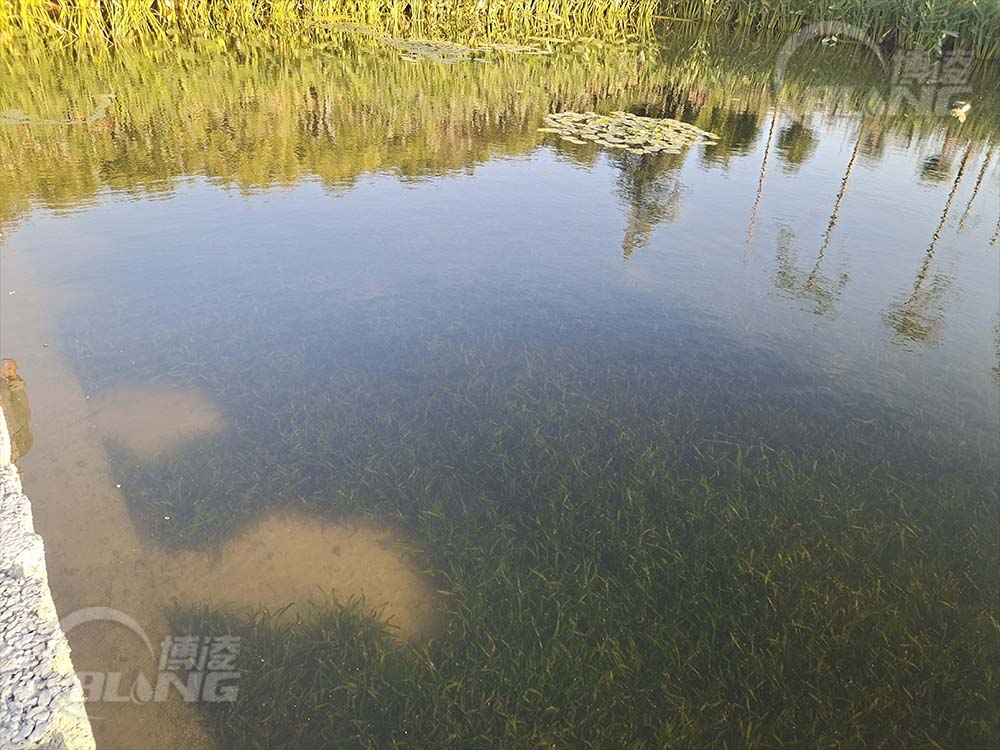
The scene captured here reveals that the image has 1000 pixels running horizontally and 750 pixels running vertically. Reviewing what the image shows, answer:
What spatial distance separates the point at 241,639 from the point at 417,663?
764 millimetres

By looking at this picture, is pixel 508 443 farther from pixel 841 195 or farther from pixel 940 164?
pixel 940 164

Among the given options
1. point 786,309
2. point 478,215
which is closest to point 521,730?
point 786,309

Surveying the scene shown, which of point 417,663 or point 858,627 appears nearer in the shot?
point 417,663

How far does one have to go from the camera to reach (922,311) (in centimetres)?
555

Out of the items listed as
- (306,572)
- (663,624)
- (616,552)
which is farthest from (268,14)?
(663,624)

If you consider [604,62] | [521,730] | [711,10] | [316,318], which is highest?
[711,10]

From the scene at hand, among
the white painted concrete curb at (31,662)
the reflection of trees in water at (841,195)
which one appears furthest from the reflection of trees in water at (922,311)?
the white painted concrete curb at (31,662)

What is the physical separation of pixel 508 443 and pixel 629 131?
8.08 meters

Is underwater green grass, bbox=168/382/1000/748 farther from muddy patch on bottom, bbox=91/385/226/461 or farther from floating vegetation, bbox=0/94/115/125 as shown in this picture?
floating vegetation, bbox=0/94/115/125

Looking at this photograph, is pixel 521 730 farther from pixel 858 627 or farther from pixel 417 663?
pixel 858 627

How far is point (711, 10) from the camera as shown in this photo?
23500 millimetres

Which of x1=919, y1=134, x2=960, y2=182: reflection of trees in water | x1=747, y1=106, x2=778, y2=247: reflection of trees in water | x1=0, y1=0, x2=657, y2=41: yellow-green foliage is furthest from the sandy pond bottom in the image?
x1=0, y1=0, x2=657, y2=41: yellow-green foliage

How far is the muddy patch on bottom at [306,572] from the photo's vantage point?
9.39 ft

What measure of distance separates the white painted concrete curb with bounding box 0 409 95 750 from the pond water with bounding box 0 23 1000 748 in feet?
1.01
